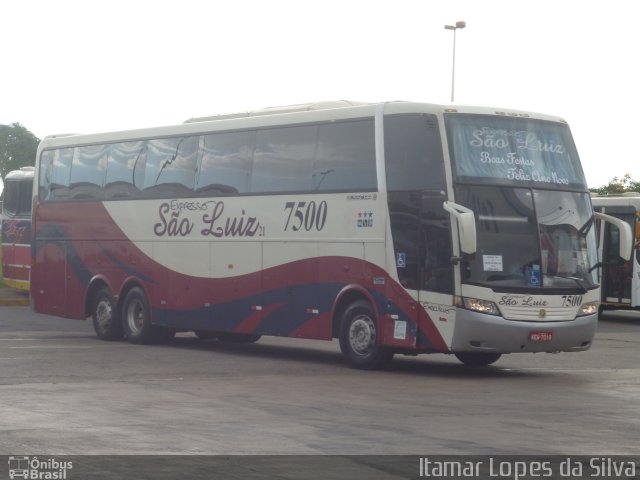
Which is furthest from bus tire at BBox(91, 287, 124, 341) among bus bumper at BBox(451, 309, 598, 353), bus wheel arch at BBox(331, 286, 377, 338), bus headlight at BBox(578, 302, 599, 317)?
bus headlight at BBox(578, 302, 599, 317)

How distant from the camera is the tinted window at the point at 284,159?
19.5m

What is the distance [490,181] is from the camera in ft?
57.5

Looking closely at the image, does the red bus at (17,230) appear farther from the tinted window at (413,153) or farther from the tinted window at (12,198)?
the tinted window at (413,153)

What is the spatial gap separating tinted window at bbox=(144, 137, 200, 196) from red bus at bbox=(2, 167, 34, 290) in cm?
1518

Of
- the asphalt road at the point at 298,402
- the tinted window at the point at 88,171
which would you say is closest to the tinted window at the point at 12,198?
the tinted window at the point at 88,171

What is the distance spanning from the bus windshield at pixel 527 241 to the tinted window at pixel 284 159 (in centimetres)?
305

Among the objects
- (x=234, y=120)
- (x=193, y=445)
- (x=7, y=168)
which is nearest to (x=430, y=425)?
(x=193, y=445)

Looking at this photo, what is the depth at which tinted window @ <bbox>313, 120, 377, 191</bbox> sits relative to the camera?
60.2ft

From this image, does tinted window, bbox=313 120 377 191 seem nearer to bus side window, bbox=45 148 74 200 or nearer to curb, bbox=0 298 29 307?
bus side window, bbox=45 148 74 200

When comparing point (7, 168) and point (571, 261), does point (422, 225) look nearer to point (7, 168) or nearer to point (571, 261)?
point (571, 261)

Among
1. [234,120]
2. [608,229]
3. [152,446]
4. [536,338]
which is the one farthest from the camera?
[608,229]

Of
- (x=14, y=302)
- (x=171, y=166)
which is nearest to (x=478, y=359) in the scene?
(x=171, y=166)

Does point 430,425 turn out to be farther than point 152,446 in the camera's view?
Yes

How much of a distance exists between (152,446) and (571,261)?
909 cm
